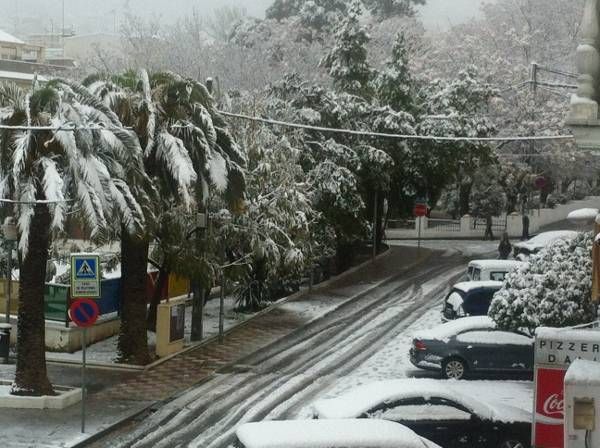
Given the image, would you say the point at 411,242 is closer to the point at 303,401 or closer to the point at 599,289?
the point at 303,401

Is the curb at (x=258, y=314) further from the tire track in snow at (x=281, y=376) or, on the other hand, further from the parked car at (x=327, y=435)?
the parked car at (x=327, y=435)

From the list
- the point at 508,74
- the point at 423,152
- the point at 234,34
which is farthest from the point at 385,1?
the point at 423,152

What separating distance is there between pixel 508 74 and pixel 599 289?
4441cm

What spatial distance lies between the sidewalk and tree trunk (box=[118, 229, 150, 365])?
62 centimetres

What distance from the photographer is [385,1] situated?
76000 millimetres

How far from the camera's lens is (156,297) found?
2855 cm

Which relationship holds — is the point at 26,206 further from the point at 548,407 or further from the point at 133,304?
the point at 548,407

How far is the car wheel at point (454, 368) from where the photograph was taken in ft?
A: 76.4

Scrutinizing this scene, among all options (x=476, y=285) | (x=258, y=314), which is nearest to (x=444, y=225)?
(x=258, y=314)

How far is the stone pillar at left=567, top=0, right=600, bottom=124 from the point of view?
36.8ft

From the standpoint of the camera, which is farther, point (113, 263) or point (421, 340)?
point (113, 263)

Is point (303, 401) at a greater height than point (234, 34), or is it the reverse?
point (234, 34)

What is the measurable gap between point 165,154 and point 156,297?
Answer: 5961 millimetres

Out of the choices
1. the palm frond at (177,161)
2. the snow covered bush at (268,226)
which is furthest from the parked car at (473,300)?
the palm frond at (177,161)
